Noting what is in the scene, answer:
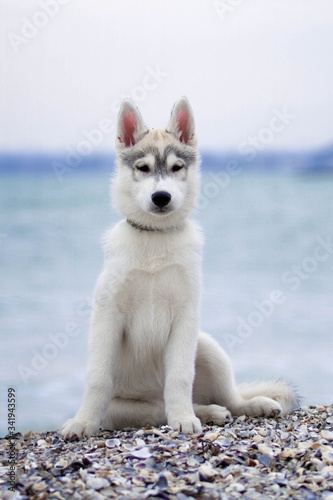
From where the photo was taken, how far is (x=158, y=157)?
3.73 m

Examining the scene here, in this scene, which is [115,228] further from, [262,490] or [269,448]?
[262,490]

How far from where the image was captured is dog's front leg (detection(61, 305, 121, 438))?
3.61 meters

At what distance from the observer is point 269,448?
3.24 metres

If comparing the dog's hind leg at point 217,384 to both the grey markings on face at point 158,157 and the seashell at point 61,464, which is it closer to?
the grey markings on face at point 158,157

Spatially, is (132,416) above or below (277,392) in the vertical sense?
below

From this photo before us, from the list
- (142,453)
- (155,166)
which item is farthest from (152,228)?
(142,453)

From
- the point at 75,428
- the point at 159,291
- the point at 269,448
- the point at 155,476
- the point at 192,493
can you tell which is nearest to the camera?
the point at 192,493

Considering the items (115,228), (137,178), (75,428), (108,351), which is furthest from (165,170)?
(75,428)

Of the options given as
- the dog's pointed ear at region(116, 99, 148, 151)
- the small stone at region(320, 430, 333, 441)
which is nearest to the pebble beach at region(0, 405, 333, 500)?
the small stone at region(320, 430, 333, 441)

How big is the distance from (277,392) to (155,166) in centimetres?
162

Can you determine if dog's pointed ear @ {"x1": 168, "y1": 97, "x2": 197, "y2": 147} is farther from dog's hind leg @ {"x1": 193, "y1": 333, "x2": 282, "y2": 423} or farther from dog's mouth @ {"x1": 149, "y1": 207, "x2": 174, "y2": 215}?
dog's hind leg @ {"x1": 193, "y1": 333, "x2": 282, "y2": 423}

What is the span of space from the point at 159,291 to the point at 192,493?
1.29 m

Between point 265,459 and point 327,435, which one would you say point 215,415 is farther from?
point 265,459

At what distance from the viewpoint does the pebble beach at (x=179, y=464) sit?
276 centimetres
